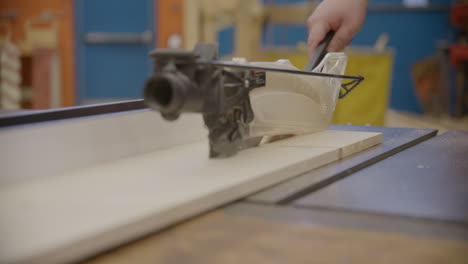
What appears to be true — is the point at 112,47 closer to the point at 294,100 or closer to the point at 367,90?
the point at 367,90

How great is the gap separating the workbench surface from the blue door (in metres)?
5.38

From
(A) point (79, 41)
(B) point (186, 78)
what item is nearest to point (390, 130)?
(B) point (186, 78)

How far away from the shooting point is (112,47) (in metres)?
6.21

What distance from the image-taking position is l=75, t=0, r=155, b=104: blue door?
612 centimetres

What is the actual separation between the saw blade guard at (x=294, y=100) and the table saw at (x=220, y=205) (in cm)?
9

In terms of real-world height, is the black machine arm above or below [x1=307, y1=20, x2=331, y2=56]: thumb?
below

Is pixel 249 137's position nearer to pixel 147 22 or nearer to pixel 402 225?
pixel 402 225

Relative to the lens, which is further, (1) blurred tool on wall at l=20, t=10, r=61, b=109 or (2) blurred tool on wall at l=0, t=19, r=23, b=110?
(1) blurred tool on wall at l=20, t=10, r=61, b=109

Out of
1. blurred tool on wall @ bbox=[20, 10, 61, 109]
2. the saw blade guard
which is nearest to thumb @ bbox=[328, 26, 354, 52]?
the saw blade guard

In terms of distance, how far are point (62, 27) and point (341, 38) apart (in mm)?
5111

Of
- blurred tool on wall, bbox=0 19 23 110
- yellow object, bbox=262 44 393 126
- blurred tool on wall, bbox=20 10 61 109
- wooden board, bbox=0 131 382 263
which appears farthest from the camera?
blurred tool on wall, bbox=20 10 61 109

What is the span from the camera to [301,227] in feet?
2.24

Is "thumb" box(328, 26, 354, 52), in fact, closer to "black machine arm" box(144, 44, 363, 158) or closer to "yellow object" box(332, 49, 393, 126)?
"black machine arm" box(144, 44, 363, 158)

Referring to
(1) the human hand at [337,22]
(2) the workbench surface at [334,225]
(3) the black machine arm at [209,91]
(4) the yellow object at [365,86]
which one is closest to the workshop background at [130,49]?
(4) the yellow object at [365,86]
